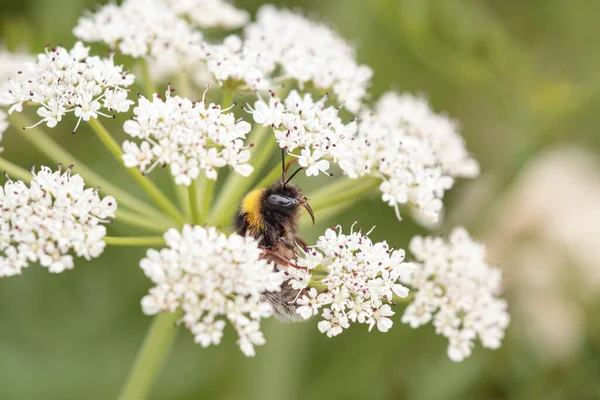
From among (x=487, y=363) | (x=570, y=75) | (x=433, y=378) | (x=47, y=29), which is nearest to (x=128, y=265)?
(x=47, y=29)

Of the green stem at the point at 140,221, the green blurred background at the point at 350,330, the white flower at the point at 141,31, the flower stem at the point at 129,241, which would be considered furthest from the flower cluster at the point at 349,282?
the green blurred background at the point at 350,330

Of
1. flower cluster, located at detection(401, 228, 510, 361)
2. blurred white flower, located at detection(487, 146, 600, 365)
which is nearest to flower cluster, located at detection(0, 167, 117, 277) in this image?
flower cluster, located at detection(401, 228, 510, 361)

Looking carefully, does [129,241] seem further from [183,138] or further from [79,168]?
[79,168]

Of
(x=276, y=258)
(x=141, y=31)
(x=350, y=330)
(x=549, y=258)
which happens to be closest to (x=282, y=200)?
(x=276, y=258)

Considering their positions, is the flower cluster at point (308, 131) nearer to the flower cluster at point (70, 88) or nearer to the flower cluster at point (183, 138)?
the flower cluster at point (183, 138)

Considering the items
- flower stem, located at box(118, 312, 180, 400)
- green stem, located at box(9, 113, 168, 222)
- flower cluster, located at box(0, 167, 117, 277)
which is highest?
green stem, located at box(9, 113, 168, 222)

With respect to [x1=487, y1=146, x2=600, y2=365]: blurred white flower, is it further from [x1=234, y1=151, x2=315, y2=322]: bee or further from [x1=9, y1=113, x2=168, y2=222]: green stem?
[x1=9, y1=113, x2=168, y2=222]: green stem
